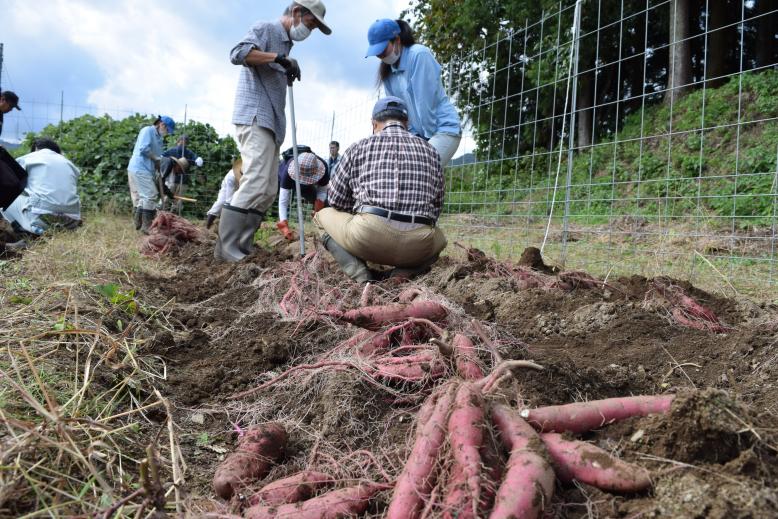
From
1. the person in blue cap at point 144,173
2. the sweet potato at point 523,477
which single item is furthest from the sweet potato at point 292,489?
the person in blue cap at point 144,173

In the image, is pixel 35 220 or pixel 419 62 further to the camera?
pixel 35 220

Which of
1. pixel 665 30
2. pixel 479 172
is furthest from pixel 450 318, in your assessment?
pixel 665 30

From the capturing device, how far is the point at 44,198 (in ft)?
21.8

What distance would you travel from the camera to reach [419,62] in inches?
167

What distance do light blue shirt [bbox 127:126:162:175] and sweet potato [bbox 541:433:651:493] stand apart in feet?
27.8

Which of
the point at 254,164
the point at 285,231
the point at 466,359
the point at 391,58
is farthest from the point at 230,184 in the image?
the point at 466,359

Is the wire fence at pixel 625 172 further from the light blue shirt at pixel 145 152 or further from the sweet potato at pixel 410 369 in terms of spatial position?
the light blue shirt at pixel 145 152

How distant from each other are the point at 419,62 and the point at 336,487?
3.50 meters

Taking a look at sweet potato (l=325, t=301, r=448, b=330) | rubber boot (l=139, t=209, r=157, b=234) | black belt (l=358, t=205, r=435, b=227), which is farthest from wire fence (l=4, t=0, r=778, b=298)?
rubber boot (l=139, t=209, r=157, b=234)

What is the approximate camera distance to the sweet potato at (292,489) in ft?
4.36

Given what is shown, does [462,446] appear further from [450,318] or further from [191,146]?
[191,146]

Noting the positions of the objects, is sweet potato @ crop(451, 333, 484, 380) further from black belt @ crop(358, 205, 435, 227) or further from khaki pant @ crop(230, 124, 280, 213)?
khaki pant @ crop(230, 124, 280, 213)

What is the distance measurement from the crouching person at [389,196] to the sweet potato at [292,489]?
2312 mm

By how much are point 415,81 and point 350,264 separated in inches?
58.7
